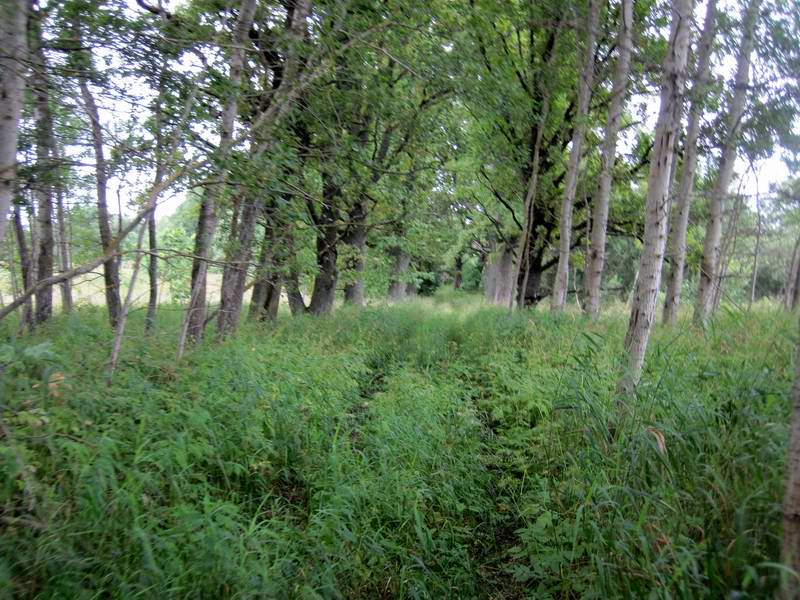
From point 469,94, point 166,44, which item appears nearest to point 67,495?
point 166,44

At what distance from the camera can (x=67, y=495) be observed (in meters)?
2.85

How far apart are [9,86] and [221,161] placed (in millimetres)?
1453

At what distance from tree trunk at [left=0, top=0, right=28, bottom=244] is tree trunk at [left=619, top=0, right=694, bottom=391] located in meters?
4.94

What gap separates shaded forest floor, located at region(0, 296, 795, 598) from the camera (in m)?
2.42

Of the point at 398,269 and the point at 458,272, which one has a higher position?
the point at 398,269

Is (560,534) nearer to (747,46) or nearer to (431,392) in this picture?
(431,392)

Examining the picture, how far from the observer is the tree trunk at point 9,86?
2992mm

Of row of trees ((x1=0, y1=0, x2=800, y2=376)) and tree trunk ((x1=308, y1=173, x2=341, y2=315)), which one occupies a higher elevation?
row of trees ((x1=0, y1=0, x2=800, y2=376))

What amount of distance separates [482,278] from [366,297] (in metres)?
18.2

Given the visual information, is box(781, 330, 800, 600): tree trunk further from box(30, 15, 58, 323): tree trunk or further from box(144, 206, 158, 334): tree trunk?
box(144, 206, 158, 334): tree trunk

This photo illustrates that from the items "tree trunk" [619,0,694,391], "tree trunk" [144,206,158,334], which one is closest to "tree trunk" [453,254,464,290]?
"tree trunk" [144,206,158,334]

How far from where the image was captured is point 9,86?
9.89ft

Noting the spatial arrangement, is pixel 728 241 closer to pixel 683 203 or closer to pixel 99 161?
pixel 683 203

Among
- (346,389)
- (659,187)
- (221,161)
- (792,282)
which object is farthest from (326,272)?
(792,282)
